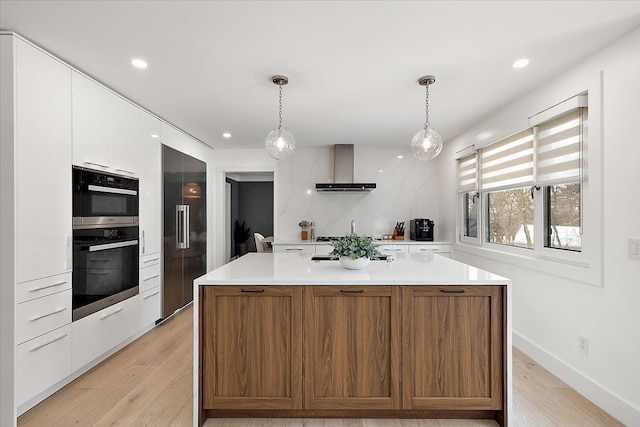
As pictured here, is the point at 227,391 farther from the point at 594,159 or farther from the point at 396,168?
the point at 396,168

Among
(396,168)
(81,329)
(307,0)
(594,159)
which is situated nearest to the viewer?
(307,0)

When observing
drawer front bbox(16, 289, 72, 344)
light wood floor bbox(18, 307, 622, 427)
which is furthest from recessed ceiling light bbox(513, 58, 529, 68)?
drawer front bbox(16, 289, 72, 344)

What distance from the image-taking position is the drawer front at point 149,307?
11.3ft

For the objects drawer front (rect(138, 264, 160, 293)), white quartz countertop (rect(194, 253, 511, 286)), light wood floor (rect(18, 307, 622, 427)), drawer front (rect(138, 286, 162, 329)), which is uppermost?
white quartz countertop (rect(194, 253, 511, 286))

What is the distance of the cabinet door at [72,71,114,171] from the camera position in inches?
100

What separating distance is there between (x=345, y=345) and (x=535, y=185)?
2.22 metres

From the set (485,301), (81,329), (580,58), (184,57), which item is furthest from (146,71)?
(580,58)

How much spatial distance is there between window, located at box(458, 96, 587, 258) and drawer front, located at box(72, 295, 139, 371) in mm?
3682

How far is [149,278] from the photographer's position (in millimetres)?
3578

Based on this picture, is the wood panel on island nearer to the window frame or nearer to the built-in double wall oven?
the window frame

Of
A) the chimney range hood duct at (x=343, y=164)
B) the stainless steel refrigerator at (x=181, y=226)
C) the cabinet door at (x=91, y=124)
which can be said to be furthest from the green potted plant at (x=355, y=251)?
the chimney range hood duct at (x=343, y=164)

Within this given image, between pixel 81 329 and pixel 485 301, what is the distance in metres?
2.80

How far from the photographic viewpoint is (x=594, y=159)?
2.31m

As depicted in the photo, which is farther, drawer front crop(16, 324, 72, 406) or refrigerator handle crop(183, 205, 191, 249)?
refrigerator handle crop(183, 205, 191, 249)
